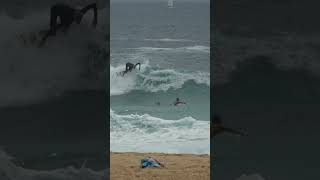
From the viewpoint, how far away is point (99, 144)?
3801 millimetres

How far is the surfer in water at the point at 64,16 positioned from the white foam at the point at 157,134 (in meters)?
2.77

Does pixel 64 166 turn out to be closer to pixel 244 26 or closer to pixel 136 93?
pixel 244 26

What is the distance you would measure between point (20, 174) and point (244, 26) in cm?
203

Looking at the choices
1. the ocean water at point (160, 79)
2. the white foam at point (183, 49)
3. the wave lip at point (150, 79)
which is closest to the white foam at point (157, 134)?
the ocean water at point (160, 79)

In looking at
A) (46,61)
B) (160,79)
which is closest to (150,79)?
(160,79)

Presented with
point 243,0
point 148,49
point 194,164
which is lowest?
point 194,164

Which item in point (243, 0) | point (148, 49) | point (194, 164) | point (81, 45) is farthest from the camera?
point (148, 49)

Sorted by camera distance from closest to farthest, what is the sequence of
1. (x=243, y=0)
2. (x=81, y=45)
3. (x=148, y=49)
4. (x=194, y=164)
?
(x=243, y=0) < (x=81, y=45) < (x=194, y=164) < (x=148, y=49)

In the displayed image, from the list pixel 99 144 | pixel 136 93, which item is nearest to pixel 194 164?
pixel 136 93

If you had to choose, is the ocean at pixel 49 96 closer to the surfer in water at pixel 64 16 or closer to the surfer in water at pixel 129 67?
the surfer in water at pixel 64 16

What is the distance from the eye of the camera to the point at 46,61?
3.86 meters

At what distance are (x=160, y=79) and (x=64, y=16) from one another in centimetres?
311

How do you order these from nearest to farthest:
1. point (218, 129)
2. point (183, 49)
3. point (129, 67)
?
point (218, 129) → point (183, 49) → point (129, 67)

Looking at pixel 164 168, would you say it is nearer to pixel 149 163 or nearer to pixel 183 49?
pixel 149 163
